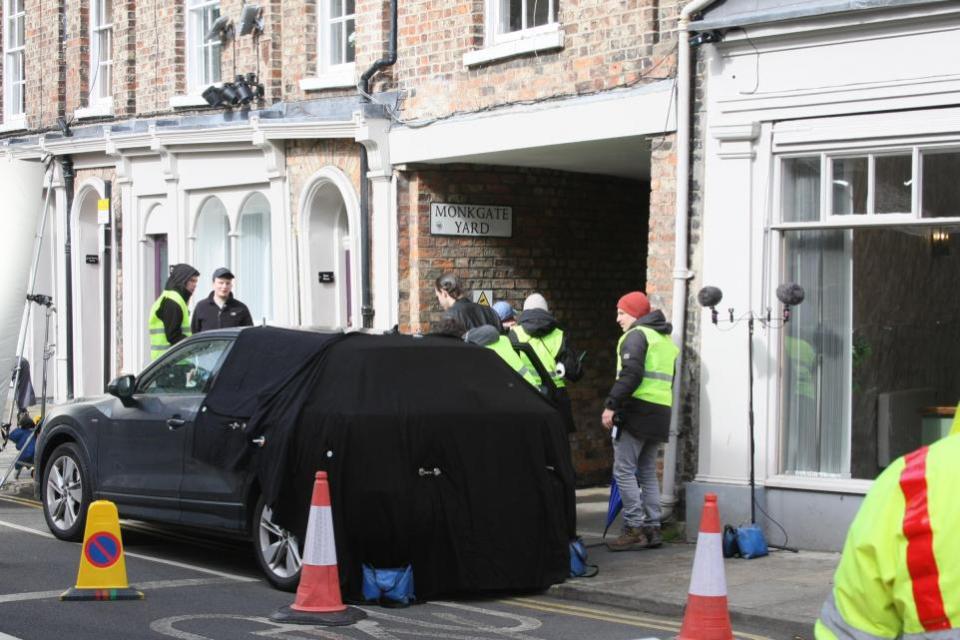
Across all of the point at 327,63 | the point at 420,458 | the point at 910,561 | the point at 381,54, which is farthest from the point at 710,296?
the point at 910,561

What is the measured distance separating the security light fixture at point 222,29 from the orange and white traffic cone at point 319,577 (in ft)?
33.7

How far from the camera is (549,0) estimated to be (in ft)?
44.4

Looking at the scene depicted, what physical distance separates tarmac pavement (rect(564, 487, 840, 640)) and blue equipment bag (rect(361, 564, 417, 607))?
112cm

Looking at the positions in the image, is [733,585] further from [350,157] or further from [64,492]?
[350,157]

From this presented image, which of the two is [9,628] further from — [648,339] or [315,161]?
[315,161]

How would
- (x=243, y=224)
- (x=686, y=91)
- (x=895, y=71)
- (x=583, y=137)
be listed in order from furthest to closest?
(x=243, y=224), (x=583, y=137), (x=686, y=91), (x=895, y=71)

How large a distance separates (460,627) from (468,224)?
7.22m

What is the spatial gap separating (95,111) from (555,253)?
740 cm

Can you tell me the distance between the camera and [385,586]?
344 inches

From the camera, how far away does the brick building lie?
13.0 m

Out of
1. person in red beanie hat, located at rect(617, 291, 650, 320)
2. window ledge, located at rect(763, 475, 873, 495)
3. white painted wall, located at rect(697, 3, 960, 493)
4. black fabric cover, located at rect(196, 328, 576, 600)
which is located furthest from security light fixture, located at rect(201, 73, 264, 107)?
window ledge, located at rect(763, 475, 873, 495)

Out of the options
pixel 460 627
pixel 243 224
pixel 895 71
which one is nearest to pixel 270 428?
pixel 460 627

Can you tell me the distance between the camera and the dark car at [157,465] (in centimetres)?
941

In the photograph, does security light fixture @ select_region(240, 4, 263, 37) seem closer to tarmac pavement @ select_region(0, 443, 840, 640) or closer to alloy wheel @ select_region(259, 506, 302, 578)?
tarmac pavement @ select_region(0, 443, 840, 640)
